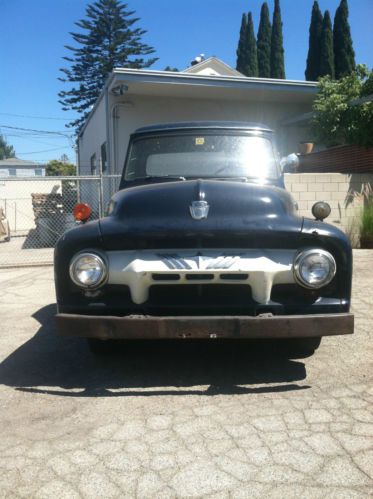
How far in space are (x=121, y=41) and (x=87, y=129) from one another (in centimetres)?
1689

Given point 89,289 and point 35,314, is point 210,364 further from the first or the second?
point 35,314

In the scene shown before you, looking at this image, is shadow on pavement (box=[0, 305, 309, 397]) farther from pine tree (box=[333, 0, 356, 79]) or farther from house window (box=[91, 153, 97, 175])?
pine tree (box=[333, 0, 356, 79])

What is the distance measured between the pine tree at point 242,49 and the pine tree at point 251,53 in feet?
0.78

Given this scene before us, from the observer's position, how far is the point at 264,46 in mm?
28781

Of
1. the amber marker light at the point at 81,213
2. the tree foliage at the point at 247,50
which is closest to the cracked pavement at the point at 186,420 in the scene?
the amber marker light at the point at 81,213

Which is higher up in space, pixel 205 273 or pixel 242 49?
pixel 242 49

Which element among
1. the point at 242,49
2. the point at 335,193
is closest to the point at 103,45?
the point at 242,49

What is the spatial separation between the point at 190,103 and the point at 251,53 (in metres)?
16.5

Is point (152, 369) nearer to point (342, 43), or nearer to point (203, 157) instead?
point (203, 157)

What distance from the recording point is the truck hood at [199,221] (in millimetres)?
3037

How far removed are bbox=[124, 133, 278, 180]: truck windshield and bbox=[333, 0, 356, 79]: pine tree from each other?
2410 cm

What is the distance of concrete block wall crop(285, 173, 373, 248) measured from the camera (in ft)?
31.3

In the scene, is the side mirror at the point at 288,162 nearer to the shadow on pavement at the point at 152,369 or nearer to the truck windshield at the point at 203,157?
the truck windshield at the point at 203,157

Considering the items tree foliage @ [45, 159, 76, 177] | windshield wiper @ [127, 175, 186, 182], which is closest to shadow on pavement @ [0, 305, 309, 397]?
windshield wiper @ [127, 175, 186, 182]
